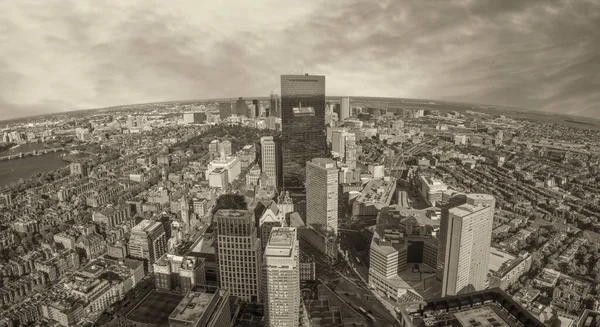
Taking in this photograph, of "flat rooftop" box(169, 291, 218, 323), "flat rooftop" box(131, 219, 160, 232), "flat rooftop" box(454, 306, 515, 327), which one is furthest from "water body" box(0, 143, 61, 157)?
"flat rooftop" box(454, 306, 515, 327)

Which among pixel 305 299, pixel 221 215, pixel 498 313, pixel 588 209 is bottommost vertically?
pixel 305 299

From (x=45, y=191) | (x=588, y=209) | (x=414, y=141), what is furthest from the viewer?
(x=414, y=141)

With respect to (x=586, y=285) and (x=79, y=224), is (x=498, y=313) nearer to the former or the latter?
(x=586, y=285)

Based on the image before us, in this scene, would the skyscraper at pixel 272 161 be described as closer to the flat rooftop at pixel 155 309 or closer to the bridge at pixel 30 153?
the flat rooftop at pixel 155 309

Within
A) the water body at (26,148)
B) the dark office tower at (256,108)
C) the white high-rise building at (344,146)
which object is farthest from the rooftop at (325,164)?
the water body at (26,148)

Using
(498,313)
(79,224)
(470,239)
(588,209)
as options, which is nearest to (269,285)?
(470,239)
